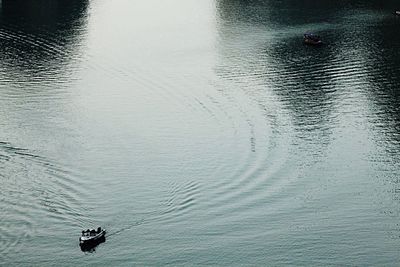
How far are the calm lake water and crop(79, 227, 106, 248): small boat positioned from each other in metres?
0.70

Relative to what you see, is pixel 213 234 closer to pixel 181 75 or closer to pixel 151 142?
pixel 151 142

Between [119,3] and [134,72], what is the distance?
45.8 m

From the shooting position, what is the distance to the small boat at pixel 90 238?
46.2 metres

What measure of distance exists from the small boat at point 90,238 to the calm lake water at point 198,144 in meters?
0.70

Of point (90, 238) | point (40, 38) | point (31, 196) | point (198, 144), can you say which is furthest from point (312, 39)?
point (90, 238)

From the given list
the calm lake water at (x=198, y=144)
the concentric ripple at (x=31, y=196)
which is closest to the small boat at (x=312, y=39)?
the calm lake water at (x=198, y=144)

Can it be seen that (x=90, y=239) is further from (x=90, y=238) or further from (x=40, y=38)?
(x=40, y=38)

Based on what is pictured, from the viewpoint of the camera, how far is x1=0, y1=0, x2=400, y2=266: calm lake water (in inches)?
1882

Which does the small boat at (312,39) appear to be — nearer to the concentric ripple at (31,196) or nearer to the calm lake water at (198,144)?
the calm lake water at (198,144)

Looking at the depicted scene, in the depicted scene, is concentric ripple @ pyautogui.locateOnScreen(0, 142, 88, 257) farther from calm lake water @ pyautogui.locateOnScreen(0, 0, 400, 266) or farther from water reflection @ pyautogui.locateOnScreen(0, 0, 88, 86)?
water reflection @ pyautogui.locateOnScreen(0, 0, 88, 86)

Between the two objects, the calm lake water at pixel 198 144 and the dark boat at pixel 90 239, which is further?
the calm lake water at pixel 198 144

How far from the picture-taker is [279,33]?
106 m

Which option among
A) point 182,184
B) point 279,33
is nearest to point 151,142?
point 182,184

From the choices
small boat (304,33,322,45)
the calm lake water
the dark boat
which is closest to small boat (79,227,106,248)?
the dark boat
